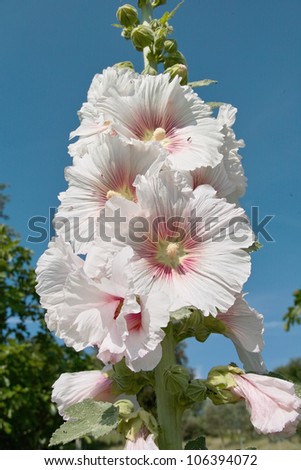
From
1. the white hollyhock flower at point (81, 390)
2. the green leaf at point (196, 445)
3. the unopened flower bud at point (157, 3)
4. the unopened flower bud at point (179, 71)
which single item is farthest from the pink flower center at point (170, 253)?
the unopened flower bud at point (157, 3)

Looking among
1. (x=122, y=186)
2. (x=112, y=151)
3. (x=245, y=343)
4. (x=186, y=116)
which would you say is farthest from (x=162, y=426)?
(x=186, y=116)

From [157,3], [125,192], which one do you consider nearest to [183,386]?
[125,192]

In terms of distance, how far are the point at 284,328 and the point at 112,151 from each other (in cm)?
642

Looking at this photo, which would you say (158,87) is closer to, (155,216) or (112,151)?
(112,151)

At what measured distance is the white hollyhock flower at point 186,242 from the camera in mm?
1463

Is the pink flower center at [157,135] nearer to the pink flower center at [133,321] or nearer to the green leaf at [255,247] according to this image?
the green leaf at [255,247]

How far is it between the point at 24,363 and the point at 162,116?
5.90 meters

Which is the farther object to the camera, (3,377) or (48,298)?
(3,377)

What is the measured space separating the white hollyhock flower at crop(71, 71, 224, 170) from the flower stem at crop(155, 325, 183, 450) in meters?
0.68

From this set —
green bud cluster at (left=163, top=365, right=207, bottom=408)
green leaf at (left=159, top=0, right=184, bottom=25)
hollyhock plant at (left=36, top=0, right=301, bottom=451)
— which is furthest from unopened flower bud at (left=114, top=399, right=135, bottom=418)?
green leaf at (left=159, top=0, right=184, bottom=25)

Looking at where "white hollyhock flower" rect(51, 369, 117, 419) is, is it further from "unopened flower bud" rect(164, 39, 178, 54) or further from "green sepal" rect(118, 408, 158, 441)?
"unopened flower bud" rect(164, 39, 178, 54)

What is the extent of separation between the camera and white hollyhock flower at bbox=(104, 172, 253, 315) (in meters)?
1.46

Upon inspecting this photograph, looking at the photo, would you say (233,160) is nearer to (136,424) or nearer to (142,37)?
(142,37)

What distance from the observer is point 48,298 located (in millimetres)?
1632
